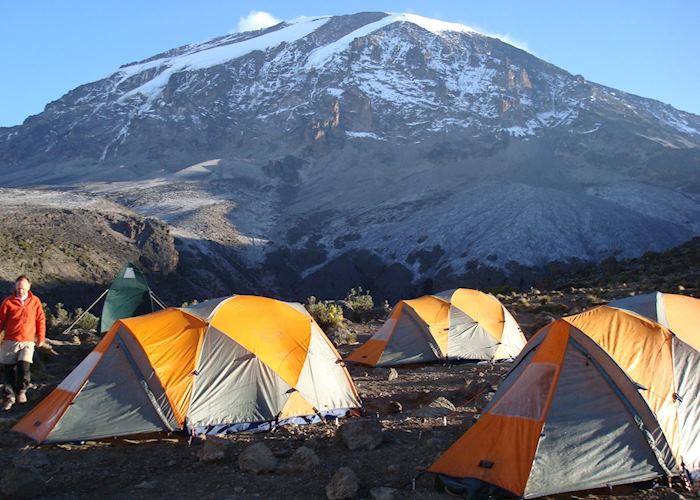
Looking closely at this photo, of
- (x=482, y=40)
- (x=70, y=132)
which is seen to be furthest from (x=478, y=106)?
(x=70, y=132)

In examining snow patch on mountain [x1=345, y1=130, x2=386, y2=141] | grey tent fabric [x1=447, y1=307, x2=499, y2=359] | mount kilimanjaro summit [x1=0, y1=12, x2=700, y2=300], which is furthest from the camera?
snow patch on mountain [x1=345, y1=130, x2=386, y2=141]

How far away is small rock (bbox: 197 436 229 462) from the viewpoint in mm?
6656

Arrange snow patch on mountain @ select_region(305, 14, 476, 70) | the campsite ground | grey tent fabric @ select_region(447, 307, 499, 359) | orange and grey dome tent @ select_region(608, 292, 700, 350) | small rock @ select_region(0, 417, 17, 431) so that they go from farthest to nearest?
snow patch on mountain @ select_region(305, 14, 476, 70)
grey tent fabric @ select_region(447, 307, 499, 359)
small rock @ select_region(0, 417, 17, 431)
orange and grey dome tent @ select_region(608, 292, 700, 350)
the campsite ground

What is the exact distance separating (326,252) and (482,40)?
362 ft

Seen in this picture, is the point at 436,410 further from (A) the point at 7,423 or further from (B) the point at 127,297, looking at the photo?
(B) the point at 127,297

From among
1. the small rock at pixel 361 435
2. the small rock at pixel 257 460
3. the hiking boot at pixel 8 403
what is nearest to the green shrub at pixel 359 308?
the hiking boot at pixel 8 403

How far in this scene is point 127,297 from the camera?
18141 mm

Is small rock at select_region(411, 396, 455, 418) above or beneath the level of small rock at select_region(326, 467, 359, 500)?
beneath

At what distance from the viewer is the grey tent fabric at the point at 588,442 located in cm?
544

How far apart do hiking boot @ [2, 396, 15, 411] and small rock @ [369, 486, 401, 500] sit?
585 cm

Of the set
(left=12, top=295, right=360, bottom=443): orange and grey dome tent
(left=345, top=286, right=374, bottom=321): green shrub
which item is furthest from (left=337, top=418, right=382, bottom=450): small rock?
(left=345, top=286, right=374, bottom=321): green shrub

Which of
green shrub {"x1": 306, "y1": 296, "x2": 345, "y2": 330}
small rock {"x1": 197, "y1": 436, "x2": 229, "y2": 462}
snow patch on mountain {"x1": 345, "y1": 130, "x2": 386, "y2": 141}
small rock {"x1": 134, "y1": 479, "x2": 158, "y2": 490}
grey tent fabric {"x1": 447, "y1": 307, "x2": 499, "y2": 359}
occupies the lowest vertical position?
green shrub {"x1": 306, "y1": 296, "x2": 345, "y2": 330}

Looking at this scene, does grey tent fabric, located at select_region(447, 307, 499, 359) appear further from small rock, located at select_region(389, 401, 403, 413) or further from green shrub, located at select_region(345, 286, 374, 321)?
green shrub, located at select_region(345, 286, 374, 321)

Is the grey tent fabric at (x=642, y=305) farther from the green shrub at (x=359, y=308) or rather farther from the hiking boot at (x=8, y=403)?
the green shrub at (x=359, y=308)
